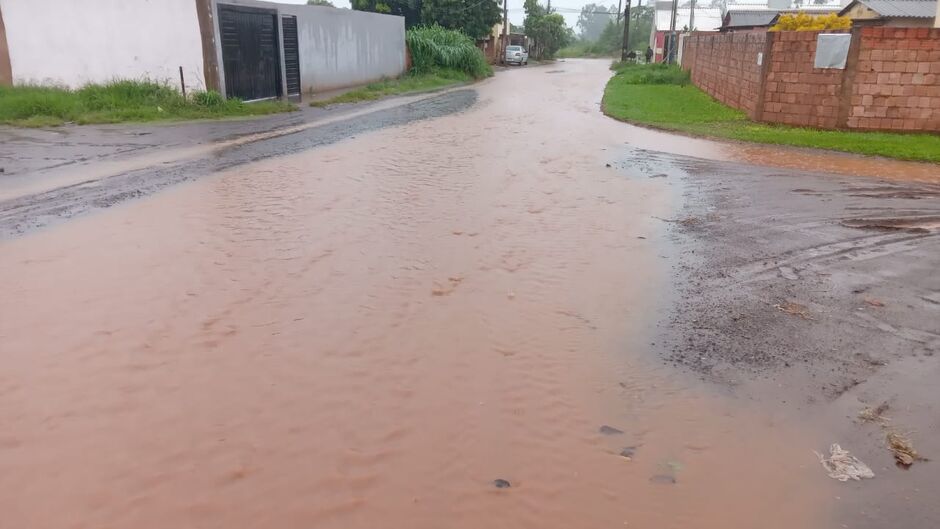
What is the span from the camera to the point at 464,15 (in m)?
39.8

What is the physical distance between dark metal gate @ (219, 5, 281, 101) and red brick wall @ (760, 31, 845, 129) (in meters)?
12.5

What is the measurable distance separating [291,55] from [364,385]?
750 inches

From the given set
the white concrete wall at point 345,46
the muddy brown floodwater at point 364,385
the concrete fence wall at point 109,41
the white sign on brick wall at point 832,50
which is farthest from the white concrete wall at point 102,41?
the white sign on brick wall at point 832,50

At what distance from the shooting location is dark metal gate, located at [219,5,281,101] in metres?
17.9

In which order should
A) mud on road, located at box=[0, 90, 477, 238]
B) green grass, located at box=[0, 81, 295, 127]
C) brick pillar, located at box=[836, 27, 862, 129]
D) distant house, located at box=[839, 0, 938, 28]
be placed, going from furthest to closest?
1. distant house, located at box=[839, 0, 938, 28]
2. green grass, located at box=[0, 81, 295, 127]
3. brick pillar, located at box=[836, 27, 862, 129]
4. mud on road, located at box=[0, 90, 477, 238]

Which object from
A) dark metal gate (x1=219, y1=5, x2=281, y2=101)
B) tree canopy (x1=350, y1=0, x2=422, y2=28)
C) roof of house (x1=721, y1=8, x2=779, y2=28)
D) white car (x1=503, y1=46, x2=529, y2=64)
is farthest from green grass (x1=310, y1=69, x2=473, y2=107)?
white car (x1=503, y1=46, x2=529, y2=64)

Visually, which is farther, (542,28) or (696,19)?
(542,28)

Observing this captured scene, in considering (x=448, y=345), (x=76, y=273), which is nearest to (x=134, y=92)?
(x=76, y=273)

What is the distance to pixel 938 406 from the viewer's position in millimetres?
3900

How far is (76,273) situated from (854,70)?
13129 millimetres

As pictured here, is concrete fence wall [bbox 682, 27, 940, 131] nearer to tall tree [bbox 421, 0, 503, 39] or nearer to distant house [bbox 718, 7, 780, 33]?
distant house [bbox 718, 7, 780, 33]

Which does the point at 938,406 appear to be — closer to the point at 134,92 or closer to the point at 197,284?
the point at 197,284

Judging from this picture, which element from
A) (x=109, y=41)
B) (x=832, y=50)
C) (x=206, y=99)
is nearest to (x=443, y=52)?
(x=206, y=99)

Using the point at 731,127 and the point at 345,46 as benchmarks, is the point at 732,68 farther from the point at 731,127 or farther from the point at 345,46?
the point at 345,46
